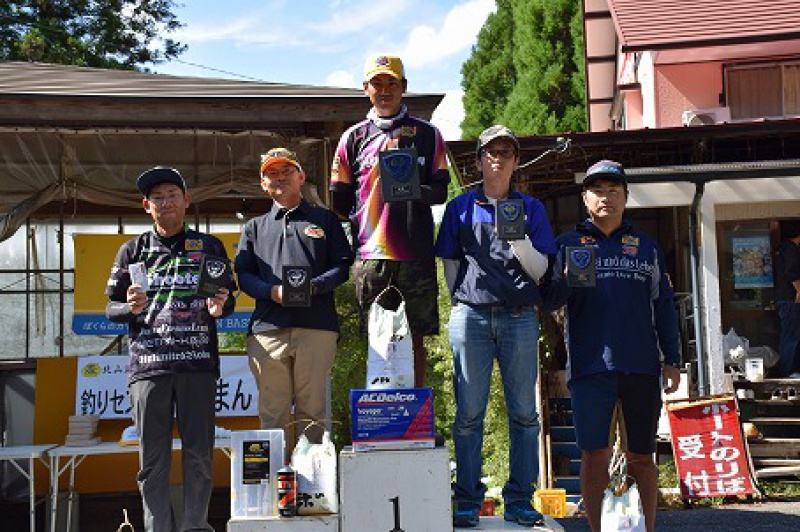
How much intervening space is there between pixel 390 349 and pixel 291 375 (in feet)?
1.88

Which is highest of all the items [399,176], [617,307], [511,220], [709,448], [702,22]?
[702,22]

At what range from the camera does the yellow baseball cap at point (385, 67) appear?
488cm

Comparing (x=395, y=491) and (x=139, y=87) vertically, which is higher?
(x=139, y=87)

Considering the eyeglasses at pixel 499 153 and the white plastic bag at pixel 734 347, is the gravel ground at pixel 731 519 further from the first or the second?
the eyeglasses at pixel 499 153

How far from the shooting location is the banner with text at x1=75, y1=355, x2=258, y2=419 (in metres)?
7.59

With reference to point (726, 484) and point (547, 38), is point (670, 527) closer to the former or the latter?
point (726, 484)

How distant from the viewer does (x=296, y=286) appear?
15.4 feet

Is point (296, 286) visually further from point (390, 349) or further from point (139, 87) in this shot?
point (139, 87)

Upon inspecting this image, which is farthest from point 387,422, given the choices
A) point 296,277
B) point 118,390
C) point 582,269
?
point 118,390

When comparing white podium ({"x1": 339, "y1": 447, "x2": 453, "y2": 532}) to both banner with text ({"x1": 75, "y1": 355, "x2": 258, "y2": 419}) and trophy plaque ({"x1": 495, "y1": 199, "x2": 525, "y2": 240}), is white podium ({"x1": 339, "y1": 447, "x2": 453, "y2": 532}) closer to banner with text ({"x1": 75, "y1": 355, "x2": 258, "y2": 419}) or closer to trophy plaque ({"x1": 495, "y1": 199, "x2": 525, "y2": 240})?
trophy plaque ({"x1": 495, "y1": 199, "x2": 525, "y2": 240})

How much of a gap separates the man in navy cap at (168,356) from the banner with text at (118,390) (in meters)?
2.78

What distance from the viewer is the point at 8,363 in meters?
7.79

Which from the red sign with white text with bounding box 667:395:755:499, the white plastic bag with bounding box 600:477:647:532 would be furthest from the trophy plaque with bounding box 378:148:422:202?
the red sign with white text with bounding box 667:395:755:499

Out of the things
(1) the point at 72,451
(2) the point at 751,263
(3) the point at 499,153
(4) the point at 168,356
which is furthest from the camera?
(2) the point at 751,263
